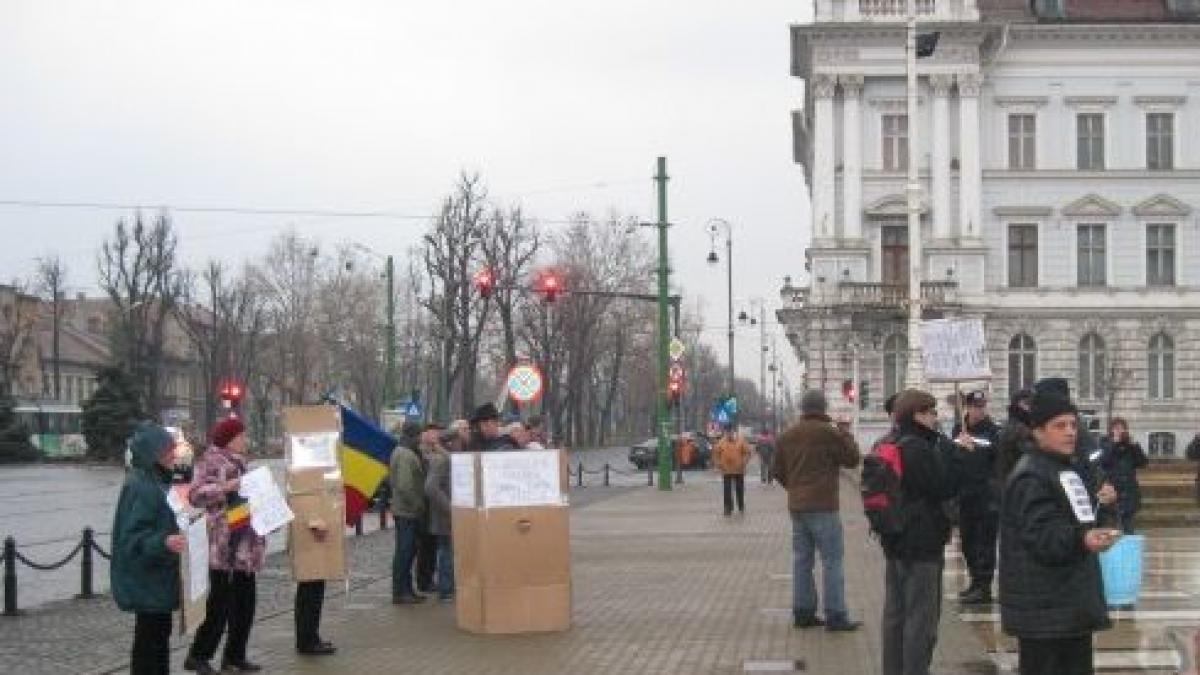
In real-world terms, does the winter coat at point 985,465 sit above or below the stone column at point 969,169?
below

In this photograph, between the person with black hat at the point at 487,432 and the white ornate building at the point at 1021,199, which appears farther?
the white ornate building at the point at 1021,199

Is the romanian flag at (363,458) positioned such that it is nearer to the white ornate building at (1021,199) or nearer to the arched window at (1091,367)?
the white ornate building at (1021,199)

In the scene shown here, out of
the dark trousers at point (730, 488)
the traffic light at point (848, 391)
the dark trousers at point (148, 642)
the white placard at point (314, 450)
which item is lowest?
the dark trousers at point (730, 488)

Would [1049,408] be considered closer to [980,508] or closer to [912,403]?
[912,403]

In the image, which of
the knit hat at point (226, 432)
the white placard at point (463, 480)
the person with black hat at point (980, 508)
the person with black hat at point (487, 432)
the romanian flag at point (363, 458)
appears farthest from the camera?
the romanian flag at point (363, 458)

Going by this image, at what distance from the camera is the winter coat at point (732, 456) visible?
107 feet

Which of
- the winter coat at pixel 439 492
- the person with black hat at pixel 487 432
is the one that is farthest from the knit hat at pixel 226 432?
the winter coat at pixel 439 492

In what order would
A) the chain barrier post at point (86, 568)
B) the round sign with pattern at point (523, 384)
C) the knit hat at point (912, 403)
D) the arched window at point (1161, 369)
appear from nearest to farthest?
the knit hat at point (912, 403) < the chain barrier post at point (86, 568) < the round sign with pattern at point (523, 384) < the arched window at point (1161, 369)

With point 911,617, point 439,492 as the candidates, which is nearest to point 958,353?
point 439,492

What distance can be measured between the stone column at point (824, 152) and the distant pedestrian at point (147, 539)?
58389mm

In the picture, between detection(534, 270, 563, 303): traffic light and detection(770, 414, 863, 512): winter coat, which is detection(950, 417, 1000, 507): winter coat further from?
detection(534, 270, 563, 303): traffic light

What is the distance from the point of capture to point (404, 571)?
17.1 meters

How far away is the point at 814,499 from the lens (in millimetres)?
14156

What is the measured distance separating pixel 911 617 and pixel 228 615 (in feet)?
16.3
